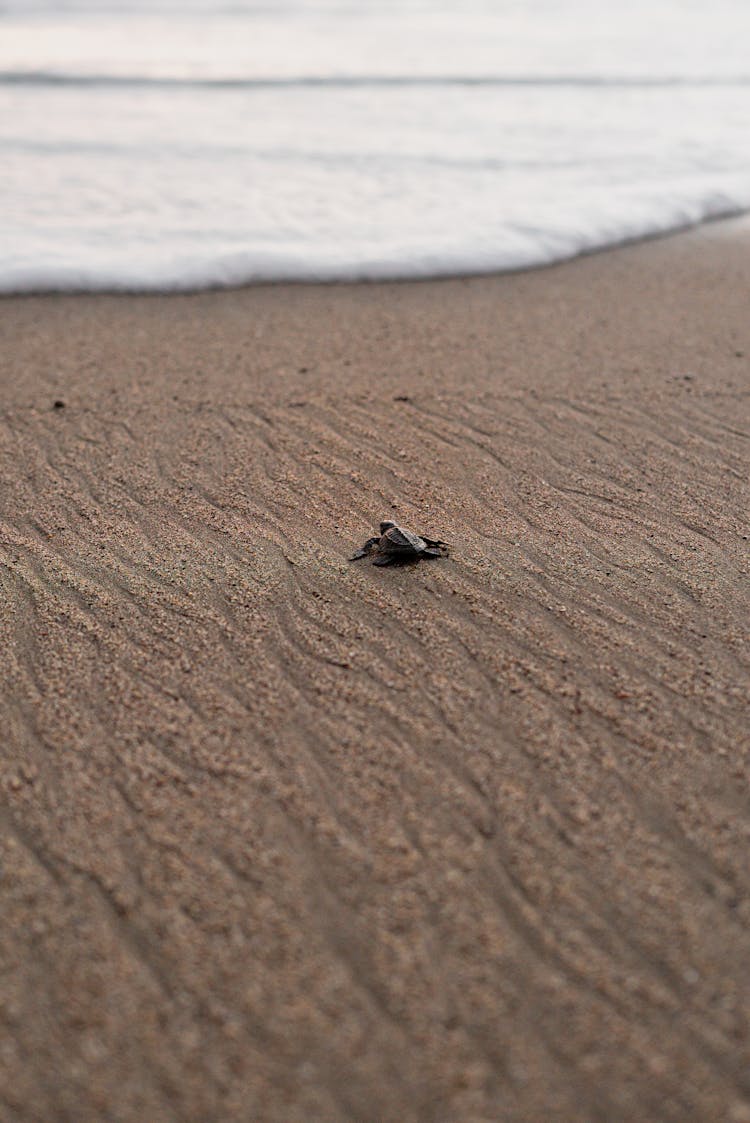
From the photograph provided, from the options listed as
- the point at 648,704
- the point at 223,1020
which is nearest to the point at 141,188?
the point at 648,704

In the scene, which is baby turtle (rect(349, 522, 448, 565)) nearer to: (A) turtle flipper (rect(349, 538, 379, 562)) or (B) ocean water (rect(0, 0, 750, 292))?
(A) turtle flipper (rect(349, 538, 379, 562))

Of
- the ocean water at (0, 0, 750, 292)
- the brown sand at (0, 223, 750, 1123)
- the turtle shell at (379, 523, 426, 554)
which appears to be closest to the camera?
the brown sand at (0, 223, 750, 1123)

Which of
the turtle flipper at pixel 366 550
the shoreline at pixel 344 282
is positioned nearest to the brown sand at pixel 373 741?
the turtle flipper at pixel 366 550

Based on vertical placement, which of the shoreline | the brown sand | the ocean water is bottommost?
the brown sand

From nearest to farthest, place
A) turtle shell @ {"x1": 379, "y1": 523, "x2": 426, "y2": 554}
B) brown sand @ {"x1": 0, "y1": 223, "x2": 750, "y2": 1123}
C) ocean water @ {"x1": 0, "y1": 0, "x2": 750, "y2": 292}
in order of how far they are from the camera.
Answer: brown sand @ {"x1": 0, "y1": 223, "x2": 750, "y2": 1123} < turtle shell @ {"x1": 379, "y1": 523, "x2": 426, "y2": 554} < ocean water @ {"x1": 0, "y1": 0, "x2": 750, "y2": 292}

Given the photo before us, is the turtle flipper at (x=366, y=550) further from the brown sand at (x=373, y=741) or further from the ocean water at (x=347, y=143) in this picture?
the ocean water at (x=347, y=143)

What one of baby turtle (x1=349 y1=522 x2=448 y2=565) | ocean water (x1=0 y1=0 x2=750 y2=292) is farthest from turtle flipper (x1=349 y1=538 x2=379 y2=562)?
ocean water (x1=0 y1=0 x2=750 y2=292)

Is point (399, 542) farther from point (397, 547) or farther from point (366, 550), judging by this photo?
point (366, 550)

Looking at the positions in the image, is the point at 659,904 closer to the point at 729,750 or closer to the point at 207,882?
the point at 729,750

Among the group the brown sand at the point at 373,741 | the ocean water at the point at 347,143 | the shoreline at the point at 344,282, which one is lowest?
the brown sand at the point at 373,741
